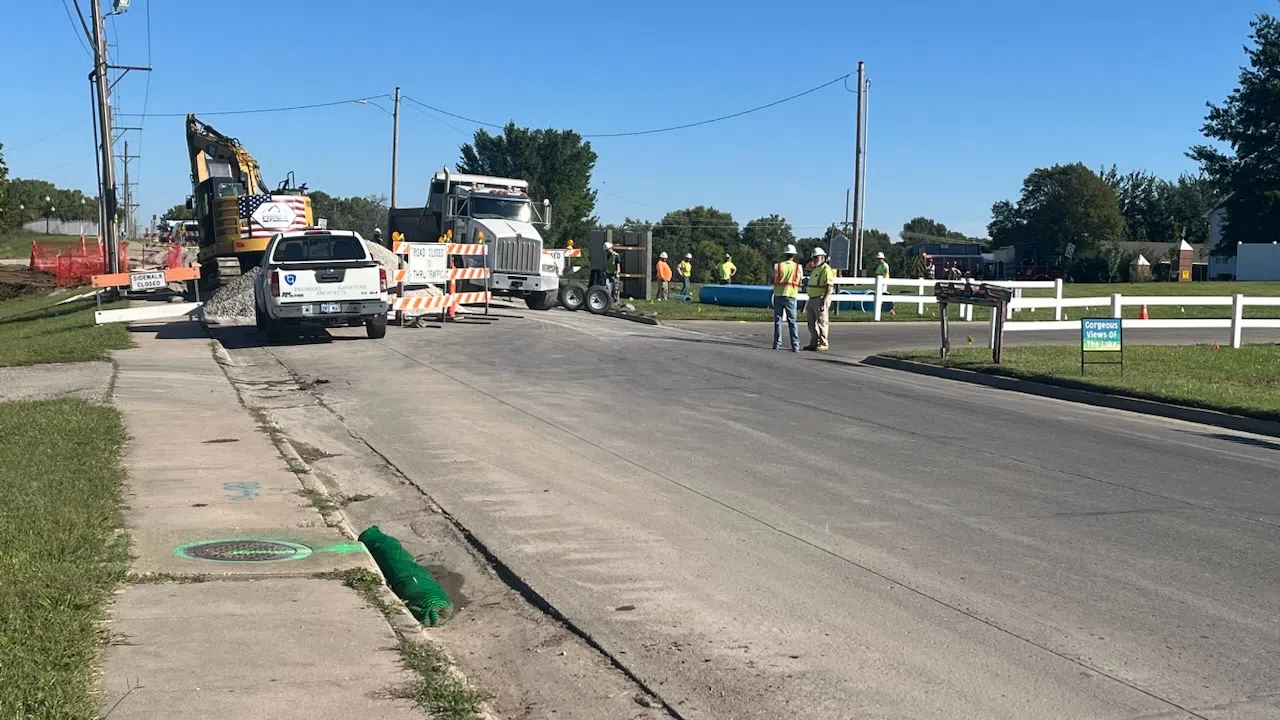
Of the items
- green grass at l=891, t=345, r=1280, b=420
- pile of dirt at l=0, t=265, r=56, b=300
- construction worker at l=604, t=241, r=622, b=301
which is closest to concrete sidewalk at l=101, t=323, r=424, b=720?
green grass at l=891, t=345, r=1280, b=420

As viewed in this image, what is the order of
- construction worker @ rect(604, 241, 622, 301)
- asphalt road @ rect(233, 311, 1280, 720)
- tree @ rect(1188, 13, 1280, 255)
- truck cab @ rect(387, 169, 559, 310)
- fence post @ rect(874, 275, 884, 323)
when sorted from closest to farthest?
1. asphalt road @ rect(233, 311, 1280, 720)
2. truck cab @ rect(387, 169, 559, 310)
3. fence post @ rect(874, 275, 884, 323)
4. construction worker @ rect(604, 241, 622, 301)
5. tree @ rect(1188, 13, 1280, 255)

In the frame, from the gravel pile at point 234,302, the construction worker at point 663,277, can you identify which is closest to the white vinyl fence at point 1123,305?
the construction worker at point 663,277

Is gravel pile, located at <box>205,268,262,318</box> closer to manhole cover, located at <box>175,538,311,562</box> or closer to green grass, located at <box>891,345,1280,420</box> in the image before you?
green grass, located at <box>891,345,1280,420</box>

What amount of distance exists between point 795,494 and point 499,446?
10.7ft

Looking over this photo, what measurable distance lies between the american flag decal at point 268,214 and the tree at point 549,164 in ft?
197

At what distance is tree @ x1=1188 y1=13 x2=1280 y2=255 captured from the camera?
7550 cm

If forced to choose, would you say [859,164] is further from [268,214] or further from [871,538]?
[871,538]

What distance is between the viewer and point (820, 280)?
21828 mm

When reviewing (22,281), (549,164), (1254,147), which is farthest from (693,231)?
(22,281)

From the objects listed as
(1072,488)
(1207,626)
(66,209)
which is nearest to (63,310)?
(1072,488)

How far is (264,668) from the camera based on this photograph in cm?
501

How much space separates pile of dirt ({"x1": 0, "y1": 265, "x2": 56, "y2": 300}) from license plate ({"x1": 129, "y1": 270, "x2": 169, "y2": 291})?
2635cm

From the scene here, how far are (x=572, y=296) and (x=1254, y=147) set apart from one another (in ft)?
206

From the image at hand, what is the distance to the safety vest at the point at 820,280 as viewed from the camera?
21.6 metres
